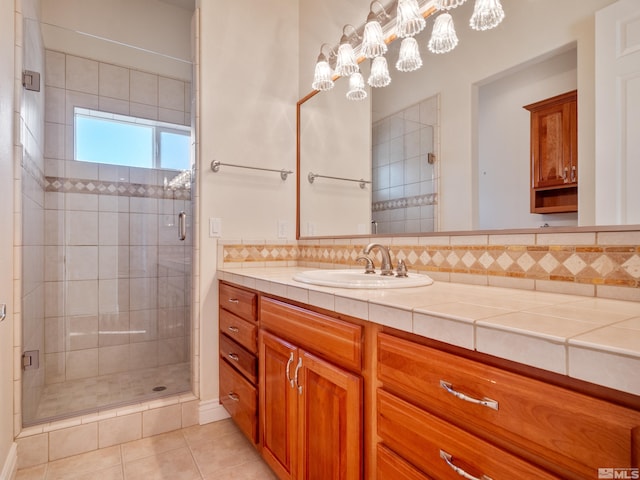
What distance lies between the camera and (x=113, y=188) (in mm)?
2432

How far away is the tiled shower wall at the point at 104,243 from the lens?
7.09 feet

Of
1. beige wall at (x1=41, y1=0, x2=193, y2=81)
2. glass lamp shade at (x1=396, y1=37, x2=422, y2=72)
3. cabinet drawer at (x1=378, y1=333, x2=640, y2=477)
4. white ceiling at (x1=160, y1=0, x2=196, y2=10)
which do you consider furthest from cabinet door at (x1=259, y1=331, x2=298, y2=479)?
white ceiling at (x1=160, y1=0, x2=196, y2=10)

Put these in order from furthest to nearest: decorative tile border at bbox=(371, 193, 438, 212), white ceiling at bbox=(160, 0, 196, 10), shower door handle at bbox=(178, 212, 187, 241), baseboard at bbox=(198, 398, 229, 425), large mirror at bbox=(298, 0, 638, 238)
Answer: white ceiling at bbox=(160, 0, 196, 10) → shower door handle at bbox=(178, 212, 187, 241) → baseboard at bbox=(198, 398, 229, 425) → decorative tile border at bbox=(371, 193, 438, 212) → large mirror at bbox=(298, 0, 638, 238)

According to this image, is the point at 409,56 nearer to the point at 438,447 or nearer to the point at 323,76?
the point at 323,76

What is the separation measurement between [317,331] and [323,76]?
1.51 metres

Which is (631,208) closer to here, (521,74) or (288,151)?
(521,74)

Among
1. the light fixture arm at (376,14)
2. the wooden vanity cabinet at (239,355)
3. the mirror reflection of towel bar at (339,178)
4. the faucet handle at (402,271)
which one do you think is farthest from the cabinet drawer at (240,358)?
the light fixture arm at (376,14)

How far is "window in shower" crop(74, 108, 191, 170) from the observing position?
2.31 metres

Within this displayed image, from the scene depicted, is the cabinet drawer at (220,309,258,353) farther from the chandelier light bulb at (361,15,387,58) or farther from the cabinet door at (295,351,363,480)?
the chandelier light bulb at (361,15,387,58)

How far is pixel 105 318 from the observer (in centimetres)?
242

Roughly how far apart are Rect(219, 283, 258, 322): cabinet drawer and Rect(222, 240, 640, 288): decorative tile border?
0.67 meters

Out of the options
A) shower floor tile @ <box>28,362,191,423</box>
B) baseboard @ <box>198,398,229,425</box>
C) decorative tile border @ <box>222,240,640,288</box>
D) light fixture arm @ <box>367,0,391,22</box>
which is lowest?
baseboard @ <box>198,398,229,425</box>

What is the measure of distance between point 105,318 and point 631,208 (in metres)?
2.78

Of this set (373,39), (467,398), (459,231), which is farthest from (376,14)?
(467,398)
